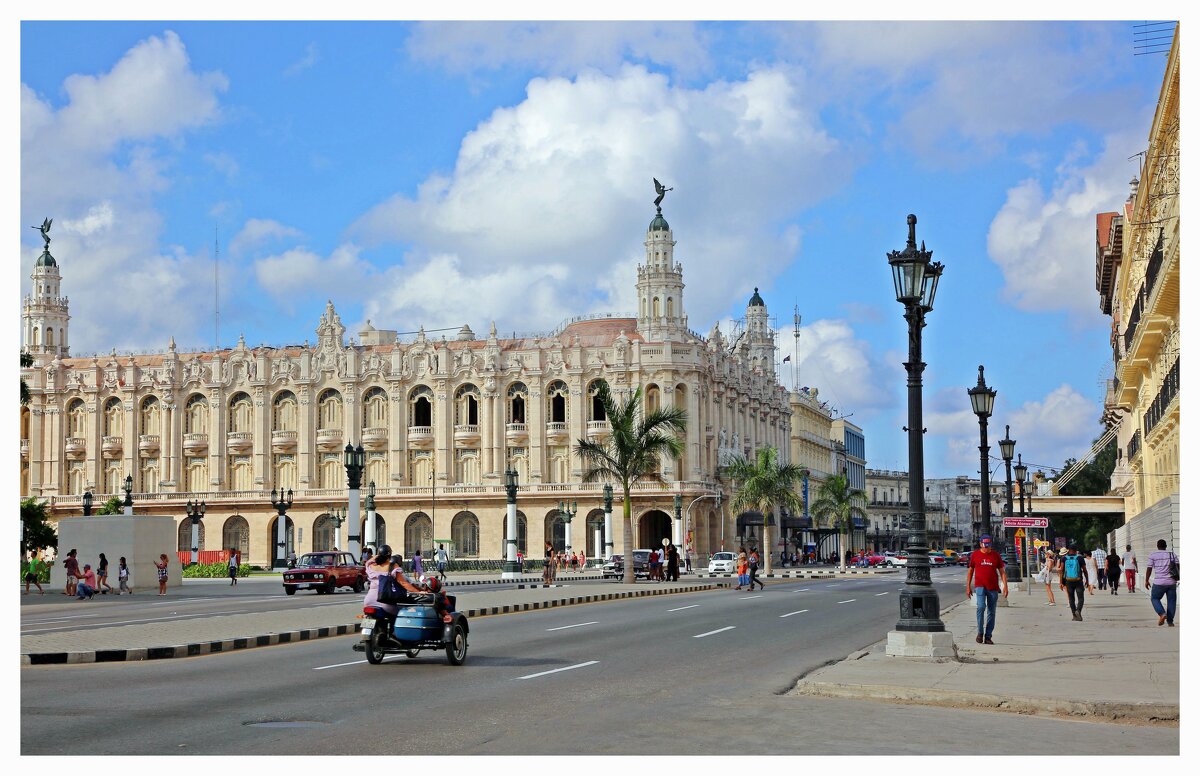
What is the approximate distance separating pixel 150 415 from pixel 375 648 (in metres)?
85.7

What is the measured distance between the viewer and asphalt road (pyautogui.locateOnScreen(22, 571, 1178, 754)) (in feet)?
34.8

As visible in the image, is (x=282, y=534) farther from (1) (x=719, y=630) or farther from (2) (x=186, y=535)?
(1) (x=719, y=630)

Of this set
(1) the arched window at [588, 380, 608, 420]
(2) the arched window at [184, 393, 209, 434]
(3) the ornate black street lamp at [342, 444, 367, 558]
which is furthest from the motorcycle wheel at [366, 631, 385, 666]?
(2) the arched window at [184, 393, 209, 434]

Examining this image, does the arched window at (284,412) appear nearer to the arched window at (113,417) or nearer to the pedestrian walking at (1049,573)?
the arched window at (113,417)

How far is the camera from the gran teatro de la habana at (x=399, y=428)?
88.8m

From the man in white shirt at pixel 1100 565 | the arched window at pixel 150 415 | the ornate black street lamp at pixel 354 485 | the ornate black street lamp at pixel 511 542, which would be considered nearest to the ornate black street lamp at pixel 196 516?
the arched window at pixel 150 415

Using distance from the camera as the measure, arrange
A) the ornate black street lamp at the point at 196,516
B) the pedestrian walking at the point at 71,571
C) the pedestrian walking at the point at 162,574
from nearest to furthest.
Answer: the pedestrian walking at the point at 71,571
the pedestrian walking at the point at 162,574
the ornate black street lamp at the point at 196,516

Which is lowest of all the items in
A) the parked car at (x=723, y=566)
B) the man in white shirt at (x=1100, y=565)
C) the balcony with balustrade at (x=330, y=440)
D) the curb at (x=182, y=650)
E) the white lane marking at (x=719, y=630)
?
the parked car at (x=723, y=566)

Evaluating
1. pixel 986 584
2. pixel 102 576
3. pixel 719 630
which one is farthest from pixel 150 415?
pixel 986 584

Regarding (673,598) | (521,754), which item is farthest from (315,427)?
(521,754)

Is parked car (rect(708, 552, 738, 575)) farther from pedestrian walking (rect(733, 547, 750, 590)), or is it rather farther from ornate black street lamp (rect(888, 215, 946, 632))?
ornate black street lamp (rect(888, 215, 946, 632))

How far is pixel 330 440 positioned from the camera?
308 ft

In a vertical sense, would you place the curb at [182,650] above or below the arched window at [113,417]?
below

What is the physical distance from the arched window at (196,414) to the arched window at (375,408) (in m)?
12.1
